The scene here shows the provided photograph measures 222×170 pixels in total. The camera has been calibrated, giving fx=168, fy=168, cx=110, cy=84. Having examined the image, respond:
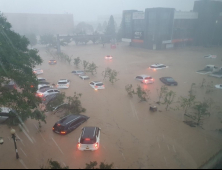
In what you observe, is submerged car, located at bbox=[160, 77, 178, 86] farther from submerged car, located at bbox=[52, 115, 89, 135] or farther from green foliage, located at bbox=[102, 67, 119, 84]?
submerged car, located at bbox=[52, 115, 89, 135]

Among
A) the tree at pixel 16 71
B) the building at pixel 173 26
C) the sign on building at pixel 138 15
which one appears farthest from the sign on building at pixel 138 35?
the tree at pixel 16 71

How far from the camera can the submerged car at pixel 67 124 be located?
332 inches

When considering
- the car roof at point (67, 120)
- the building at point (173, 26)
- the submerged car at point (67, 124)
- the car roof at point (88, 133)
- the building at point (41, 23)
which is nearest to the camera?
the car roof at point (88, 133)

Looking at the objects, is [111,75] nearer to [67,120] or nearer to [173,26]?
[67,120]

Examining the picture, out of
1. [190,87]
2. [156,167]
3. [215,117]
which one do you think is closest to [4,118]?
→ [156,167]

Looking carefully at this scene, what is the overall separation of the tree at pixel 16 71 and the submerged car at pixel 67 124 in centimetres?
141

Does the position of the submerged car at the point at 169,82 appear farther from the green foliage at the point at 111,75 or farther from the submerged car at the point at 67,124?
the submerged car at the point at 67,124

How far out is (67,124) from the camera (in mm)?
8586

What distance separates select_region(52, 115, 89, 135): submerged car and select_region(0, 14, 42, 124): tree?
1415 millimetres

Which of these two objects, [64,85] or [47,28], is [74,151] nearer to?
[64,85]

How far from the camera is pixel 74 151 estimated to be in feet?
23.9

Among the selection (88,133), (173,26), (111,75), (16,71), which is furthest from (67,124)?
(173,26)

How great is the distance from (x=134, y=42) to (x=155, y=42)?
6.78m

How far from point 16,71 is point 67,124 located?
346cm
